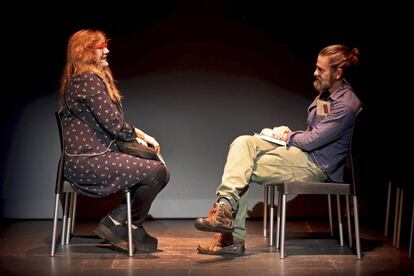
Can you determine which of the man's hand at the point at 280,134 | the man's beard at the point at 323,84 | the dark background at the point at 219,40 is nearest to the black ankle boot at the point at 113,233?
the man's hand at the point at 280,134

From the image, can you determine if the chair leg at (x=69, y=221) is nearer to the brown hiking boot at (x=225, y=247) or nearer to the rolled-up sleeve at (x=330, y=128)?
the brown hiking boot at (x=225, y=247)

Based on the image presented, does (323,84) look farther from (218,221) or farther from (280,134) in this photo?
(218,221)

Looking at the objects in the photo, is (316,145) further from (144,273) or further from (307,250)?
(144,273)

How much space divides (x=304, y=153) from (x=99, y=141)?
45.7 inches

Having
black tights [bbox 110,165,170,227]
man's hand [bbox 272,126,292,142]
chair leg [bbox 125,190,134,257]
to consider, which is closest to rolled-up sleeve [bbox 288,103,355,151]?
man's hand [bbox 272,126,292,142]

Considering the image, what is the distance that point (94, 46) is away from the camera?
433 cm

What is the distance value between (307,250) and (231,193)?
648 millimetres

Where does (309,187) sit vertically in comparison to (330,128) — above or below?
below

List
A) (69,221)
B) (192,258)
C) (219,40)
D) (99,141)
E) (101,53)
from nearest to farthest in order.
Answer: (192,258) → (99,141) → (101,53) → (69,221) → (219,40)

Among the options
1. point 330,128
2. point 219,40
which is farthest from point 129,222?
point 219,40

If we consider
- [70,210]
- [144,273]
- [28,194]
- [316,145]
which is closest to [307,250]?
[316,145]

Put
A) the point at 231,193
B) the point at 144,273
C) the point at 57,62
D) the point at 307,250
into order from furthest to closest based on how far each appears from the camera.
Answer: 1. the point at 57,62
2. the point at 307,250
3. the point at 231,193
4. the point at 144,273

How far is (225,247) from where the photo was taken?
428 cm

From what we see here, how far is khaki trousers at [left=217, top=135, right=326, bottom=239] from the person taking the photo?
4.23 m
